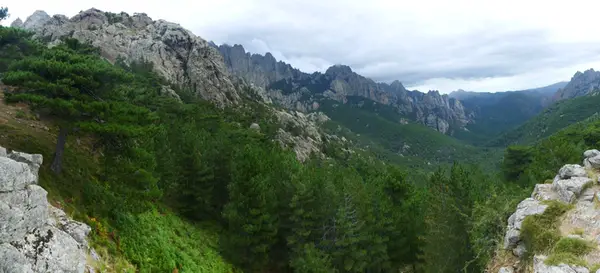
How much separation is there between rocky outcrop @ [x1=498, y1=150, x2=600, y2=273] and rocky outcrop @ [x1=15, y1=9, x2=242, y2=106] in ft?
395

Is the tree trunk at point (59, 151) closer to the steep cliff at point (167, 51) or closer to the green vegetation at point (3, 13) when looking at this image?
the green vegetation at point (3, 13)

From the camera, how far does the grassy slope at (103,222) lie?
19266mm

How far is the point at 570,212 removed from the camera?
18750 mm

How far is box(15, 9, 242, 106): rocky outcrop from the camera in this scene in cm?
13612

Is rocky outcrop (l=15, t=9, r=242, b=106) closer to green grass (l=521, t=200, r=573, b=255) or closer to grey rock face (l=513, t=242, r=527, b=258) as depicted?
grey rock face (l=513, t=242, r=527, b=258)

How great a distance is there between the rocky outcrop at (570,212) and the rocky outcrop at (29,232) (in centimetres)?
1992

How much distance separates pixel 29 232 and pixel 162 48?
143 m

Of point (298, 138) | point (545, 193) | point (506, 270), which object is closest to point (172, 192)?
point (506, 270)

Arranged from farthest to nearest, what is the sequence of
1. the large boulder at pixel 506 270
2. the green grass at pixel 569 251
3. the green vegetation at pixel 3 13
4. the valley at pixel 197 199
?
the green vegetation at pixel 3 13, the valley at pixel 197 199, the large boulder at pixel 506 270, the green grass at pixel 569 251

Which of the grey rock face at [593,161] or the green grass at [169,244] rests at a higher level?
the grey rock face at [593,161]

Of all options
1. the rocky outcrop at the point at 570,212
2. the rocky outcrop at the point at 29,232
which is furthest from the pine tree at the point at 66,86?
the rocky outcrop at the point at 570,212

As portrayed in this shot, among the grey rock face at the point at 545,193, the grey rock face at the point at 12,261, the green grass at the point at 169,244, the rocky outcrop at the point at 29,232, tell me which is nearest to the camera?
the grey rock face at the point at 12,261

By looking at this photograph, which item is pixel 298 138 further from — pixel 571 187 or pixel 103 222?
pixel 571 187

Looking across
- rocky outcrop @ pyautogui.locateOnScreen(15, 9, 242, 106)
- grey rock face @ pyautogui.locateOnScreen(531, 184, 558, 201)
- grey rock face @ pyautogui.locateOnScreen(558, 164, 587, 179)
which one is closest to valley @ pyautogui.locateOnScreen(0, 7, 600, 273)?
grey rock face @ pyautogui.locateOnScreen(558, 164, 587, 179)
